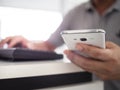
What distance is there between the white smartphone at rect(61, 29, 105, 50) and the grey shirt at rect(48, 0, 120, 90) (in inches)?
10.8

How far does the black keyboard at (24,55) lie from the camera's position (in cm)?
41

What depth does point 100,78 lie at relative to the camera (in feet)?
1.57

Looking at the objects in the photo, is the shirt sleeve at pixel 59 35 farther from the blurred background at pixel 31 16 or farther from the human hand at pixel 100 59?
the human hand at pixel 100 59

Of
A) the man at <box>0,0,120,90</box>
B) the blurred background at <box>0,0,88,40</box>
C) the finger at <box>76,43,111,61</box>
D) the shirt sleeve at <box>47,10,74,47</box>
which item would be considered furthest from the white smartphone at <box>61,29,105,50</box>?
the blurred background at <box>0,0,88,40</box>

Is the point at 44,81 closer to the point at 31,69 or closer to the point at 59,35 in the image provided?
the point at 31,69

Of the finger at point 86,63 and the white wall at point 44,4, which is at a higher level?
the white wall at point 44,4

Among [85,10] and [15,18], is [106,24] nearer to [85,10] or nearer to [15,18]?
[85,10]

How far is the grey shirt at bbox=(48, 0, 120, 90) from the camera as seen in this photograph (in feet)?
2.52

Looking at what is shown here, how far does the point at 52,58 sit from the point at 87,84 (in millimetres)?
99

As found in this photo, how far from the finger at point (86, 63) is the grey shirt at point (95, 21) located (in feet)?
0.70

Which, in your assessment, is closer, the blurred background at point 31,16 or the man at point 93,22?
the man at point 93,22

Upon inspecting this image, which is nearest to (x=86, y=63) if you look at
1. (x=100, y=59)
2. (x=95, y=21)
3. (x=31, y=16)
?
(x=100, y=59)

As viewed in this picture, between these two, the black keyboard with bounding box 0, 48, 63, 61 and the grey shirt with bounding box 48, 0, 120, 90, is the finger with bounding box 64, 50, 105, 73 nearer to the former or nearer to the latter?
the black keyboard with bounding box 0, 48, 63, 61

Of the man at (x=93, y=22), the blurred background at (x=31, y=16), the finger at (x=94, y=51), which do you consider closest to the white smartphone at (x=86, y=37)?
the finger at (x=94, y=51)
